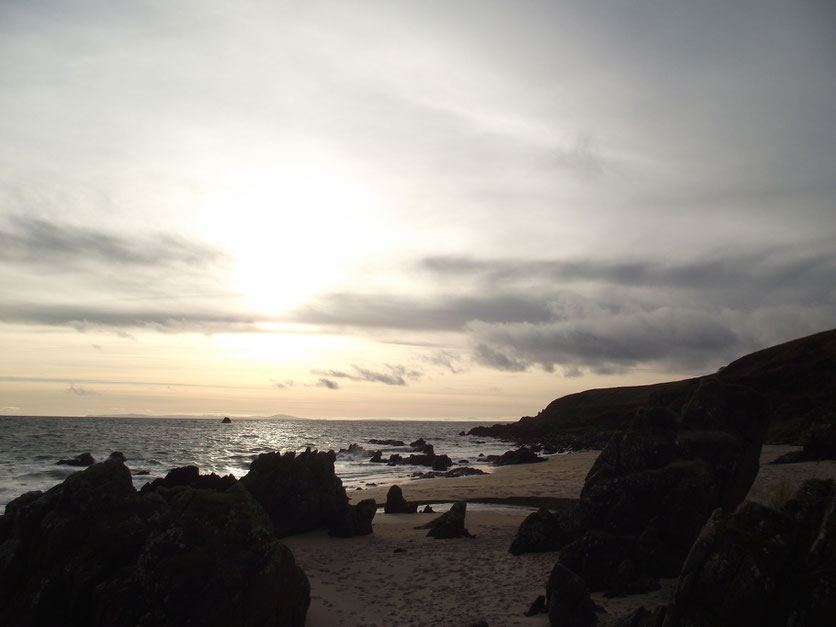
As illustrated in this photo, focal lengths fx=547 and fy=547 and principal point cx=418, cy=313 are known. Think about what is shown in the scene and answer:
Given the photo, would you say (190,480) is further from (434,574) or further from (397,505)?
(434,574)

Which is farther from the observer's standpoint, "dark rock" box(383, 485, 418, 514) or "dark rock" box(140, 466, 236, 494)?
"dark rock" box(383, 485, 418, 514)

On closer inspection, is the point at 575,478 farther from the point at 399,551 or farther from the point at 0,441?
the point at 0,441

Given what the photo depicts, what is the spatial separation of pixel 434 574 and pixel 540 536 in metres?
4.00

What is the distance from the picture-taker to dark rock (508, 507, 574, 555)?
58.5 ft

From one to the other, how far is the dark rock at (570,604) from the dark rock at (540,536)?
6.33 metres

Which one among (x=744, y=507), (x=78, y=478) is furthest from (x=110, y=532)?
A: (x=744, y=507)

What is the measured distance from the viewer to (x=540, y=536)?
1803 cm

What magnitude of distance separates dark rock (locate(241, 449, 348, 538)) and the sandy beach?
96cm

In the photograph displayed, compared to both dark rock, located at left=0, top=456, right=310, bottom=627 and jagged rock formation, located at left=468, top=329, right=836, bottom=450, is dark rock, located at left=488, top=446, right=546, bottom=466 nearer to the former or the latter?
jagged rock formation, located at left=468, top=329, right=836, bottom=450

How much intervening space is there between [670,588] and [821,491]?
5.99 metres

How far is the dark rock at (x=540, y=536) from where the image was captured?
1783cm

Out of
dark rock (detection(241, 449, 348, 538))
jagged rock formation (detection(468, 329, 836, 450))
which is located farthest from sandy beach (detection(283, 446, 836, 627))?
jagged rock formation (detection(468, 329, 836, 450))

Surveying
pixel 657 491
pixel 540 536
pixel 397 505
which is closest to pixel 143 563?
pixel 540 536

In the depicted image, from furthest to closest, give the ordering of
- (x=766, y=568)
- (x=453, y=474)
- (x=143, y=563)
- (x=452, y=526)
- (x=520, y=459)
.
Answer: (x=520, y=459) < (x=453, y=474) < (x=452, y=526) < (x=143, y=563) < (x=766, y=568)
